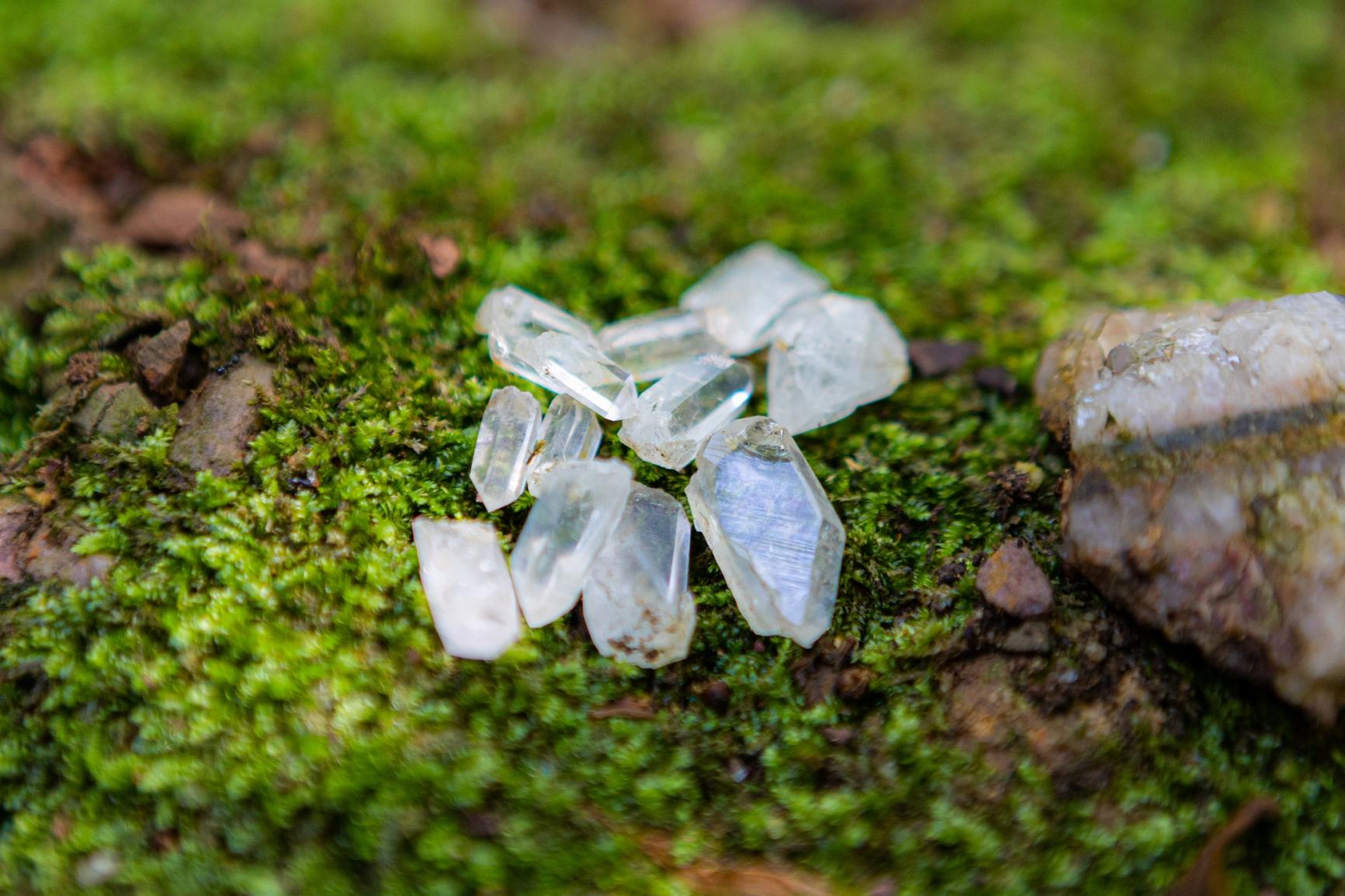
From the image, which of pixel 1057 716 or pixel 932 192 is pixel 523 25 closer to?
pixel 932 192

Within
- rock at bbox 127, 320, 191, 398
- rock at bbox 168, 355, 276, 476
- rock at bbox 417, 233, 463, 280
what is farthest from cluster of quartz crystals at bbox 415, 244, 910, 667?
rock at bbox 127, 320, 191, 398

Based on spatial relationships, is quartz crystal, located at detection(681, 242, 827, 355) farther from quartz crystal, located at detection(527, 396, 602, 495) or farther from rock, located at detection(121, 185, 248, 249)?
rock, located at detection(121, 185, 248, 249)

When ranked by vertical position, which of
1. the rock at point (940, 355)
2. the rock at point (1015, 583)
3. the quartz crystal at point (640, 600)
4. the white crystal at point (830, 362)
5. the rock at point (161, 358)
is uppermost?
the rock at point (161, 358)

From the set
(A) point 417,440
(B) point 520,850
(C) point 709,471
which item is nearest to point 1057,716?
(C) point 709,471

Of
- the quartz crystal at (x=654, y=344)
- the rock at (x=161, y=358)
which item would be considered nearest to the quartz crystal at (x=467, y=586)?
the quartz crystal at (x=654, y=344)

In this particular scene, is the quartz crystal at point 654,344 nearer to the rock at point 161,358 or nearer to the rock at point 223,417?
the rock at point 223,417
